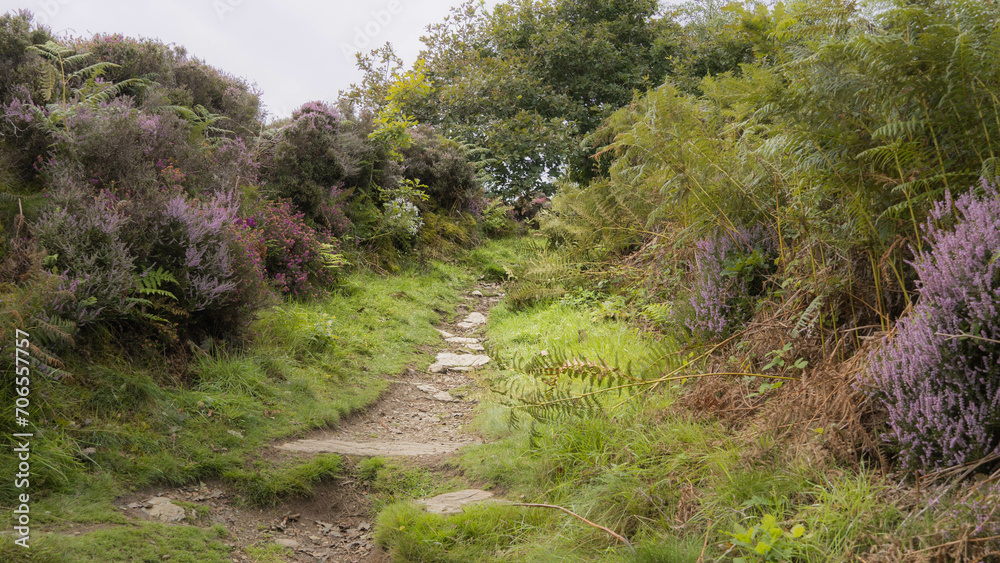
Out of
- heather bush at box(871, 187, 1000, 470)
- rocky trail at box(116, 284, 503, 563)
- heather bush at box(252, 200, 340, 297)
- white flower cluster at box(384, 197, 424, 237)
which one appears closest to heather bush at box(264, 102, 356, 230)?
heather bush at box(252, 200, 340, 297)

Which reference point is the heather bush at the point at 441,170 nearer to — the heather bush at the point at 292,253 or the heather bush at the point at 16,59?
the heather bush at the point at 292,253

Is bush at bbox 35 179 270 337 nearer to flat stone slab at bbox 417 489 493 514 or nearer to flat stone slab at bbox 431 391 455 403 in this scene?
flat stone slab at bbox 431 391 455 403

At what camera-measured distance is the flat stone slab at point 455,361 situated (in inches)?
279

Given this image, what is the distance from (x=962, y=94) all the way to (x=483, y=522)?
3.36 m

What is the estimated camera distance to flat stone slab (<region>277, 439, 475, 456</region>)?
4.45m

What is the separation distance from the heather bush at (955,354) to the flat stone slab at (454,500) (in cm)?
247

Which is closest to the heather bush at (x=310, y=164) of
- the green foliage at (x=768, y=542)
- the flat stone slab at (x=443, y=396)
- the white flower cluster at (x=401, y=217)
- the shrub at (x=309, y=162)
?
the shrub at (x=309, y=162)

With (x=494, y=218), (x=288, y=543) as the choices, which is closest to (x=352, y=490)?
(x=288, y=543)

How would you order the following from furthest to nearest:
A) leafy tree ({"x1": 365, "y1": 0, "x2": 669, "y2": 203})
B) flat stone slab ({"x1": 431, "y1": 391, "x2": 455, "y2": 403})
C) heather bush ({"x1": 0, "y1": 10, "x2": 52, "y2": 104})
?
leafy tree ({"x1": 365, "y1": 0, "x2": 669, "y2": 203}) < flat stone slab ({"x1": 431, "y1": 391, "x2": 455, "y2": 403}) < heather bush ({"x1": 0, "y1": 10, "x2": 52, "y2": 104})

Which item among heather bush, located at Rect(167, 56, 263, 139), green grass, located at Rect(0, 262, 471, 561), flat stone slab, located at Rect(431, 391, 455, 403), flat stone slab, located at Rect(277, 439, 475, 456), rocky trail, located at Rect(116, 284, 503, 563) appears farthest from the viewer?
heather bush, located at Rect(167, 56, 263, 139)

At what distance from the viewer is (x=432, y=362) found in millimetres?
7262

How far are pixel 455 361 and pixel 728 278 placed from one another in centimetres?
400

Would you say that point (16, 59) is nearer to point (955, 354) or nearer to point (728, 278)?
point (728, 278)

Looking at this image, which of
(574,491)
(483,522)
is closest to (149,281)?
(483,522)
